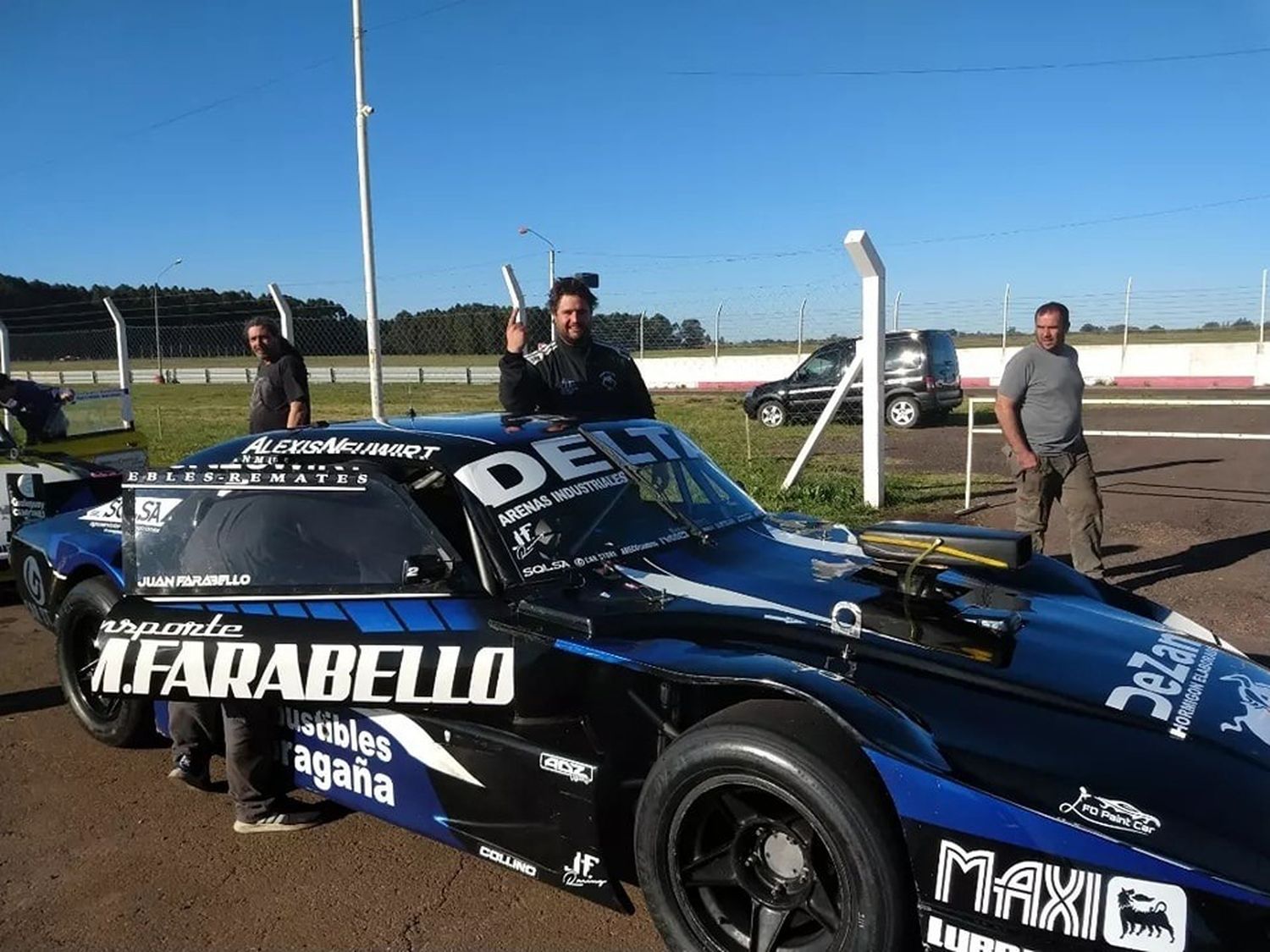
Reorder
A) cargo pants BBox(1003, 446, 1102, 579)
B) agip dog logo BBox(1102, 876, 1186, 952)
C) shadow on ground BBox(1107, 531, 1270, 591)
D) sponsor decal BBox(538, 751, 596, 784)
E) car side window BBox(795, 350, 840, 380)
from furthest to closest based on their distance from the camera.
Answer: car side window BBox(795, 350, 840, 380)
shadow on ground BBox(1107, 531, 1270, 591)
cargo pants BBox(1003, 446, 1102, 579)
sponsor decal BBox(538, 751, 596, 784)
agip dog logo BBox(1102, 876, 1186, 952)

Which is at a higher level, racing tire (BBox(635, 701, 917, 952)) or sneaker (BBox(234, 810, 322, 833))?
racing tire (BBox(635, 701, 917, 952))

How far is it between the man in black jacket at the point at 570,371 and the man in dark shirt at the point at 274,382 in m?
1.90

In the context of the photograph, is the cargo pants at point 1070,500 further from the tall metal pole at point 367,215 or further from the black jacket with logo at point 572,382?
the tall metal pole at point 367,215

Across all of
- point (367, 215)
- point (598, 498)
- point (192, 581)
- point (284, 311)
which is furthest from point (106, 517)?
point (367, 215)

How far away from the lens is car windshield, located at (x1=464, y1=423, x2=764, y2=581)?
9.74 feet

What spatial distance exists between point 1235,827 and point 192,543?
3131 mm

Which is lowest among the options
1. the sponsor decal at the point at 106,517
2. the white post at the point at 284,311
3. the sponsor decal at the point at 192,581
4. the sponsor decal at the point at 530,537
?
the sponsor decal at the point at 192,581

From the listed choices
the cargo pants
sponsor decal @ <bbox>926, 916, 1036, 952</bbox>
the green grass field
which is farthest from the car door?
the green grass field

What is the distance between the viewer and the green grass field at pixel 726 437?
8.88m

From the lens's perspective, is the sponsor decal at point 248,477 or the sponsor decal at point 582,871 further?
the sponsor decal at point 248,477

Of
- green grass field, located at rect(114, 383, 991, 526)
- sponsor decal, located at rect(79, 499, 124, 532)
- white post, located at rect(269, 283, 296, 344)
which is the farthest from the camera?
white post, located at rect(269, 283, 296, 344)

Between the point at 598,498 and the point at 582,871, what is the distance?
1.21m

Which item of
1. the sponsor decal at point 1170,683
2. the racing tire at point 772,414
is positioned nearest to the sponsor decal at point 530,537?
the sponsor decal at point 1170,683

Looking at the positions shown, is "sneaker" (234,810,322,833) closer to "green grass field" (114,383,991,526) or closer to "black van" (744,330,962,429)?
"green grass field" (114,383,991,526)
